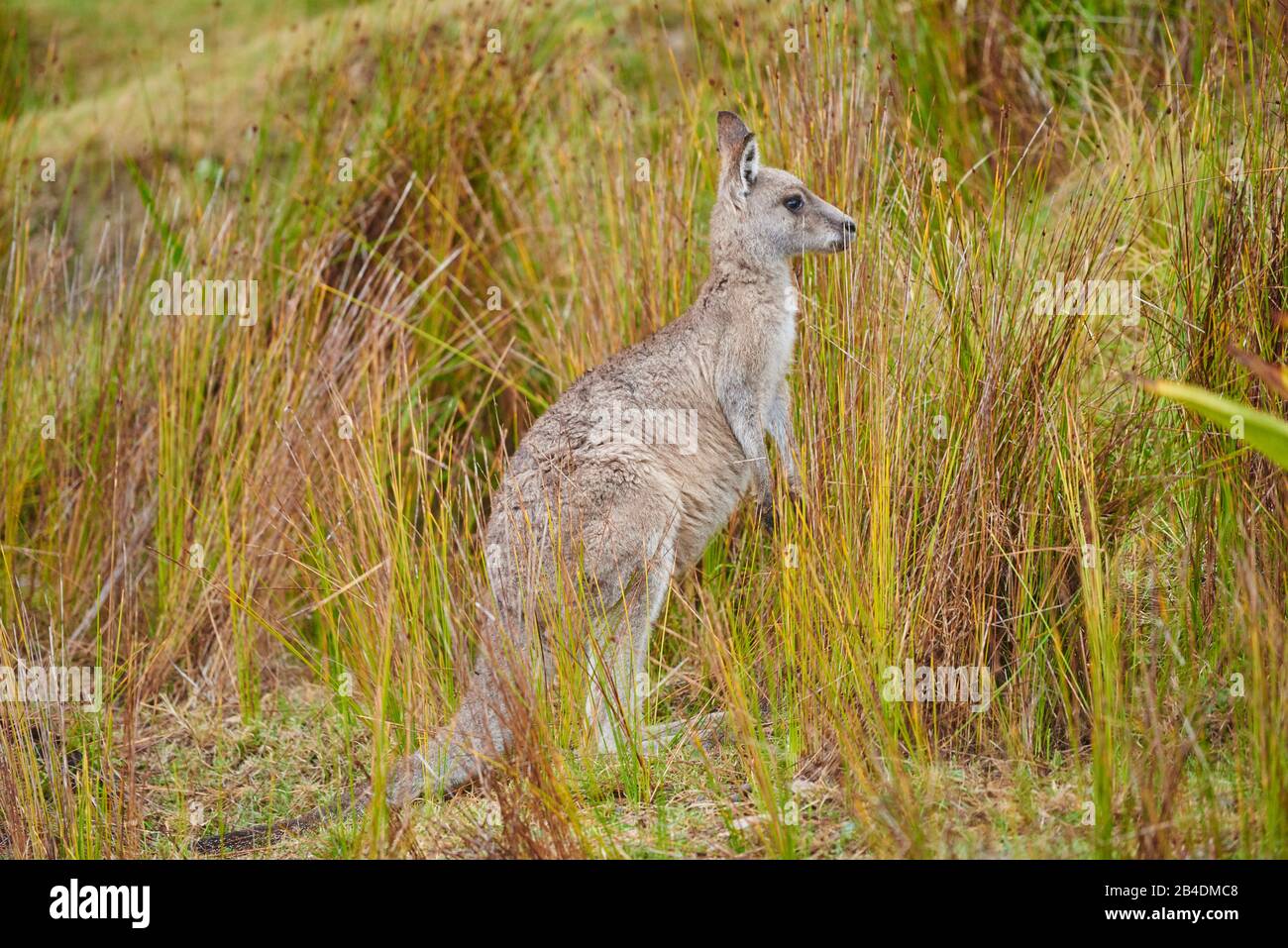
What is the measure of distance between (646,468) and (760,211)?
3.24 feet

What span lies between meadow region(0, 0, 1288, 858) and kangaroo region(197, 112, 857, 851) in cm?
14

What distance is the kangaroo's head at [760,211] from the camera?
4.48 meters

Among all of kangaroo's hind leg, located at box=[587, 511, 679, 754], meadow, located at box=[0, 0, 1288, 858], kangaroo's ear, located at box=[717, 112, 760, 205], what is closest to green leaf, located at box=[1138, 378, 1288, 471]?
meadow, located at box=[0, 0, 1288, 858]

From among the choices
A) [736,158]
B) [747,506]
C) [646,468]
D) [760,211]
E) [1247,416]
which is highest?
[736,158]

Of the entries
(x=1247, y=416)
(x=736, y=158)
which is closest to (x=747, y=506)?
(x=736, y=158)

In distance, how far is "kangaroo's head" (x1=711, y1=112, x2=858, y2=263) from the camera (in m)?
4.48

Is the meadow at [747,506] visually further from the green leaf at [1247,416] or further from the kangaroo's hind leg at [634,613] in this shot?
the kangaroo's hind leg at [634,613]

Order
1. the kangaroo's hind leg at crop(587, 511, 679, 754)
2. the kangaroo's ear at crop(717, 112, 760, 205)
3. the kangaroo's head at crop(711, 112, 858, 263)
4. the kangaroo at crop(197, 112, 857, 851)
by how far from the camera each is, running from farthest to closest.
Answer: the kangaroo's ear at crop(717, 112, 760, 205) < the kangaroo's head at crop(711, 112, 858, 263) < the kangaroo's hind leg at crop(587, 511, 679, 754) < the kangaroo at crop(197, 112, 857, 851)

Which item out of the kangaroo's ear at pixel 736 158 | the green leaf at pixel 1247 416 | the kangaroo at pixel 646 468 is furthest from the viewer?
the kangaroo's ear at pixel 736 158

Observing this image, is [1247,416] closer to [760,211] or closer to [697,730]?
[697,730]

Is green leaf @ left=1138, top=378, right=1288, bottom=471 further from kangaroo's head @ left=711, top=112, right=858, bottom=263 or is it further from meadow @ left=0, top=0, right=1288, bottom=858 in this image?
kangaroo's head @ left=711, top=112, right=858, bottom=263

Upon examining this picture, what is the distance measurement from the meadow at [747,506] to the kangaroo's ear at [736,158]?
28 cm

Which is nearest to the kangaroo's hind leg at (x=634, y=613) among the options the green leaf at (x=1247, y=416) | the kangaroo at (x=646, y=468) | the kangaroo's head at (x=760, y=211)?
the kangaroo at (x=646, y=468)

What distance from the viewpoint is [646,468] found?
4492 mm
